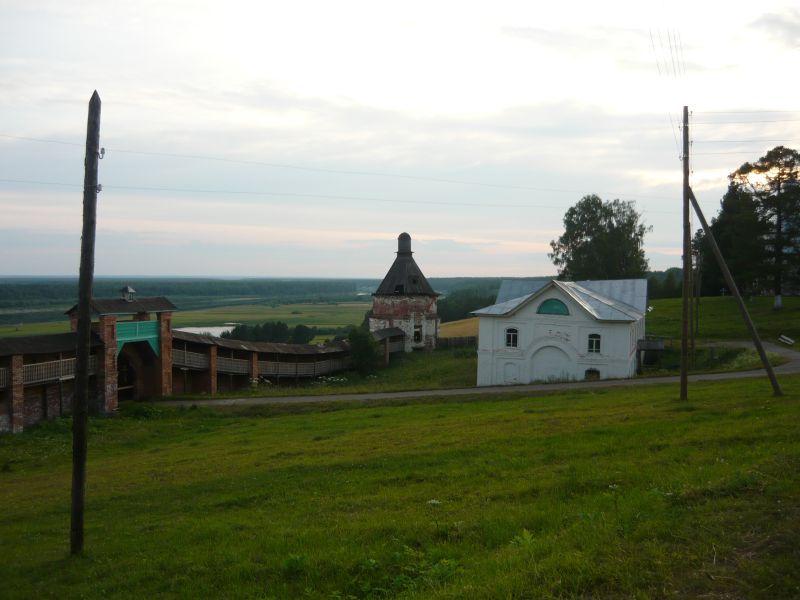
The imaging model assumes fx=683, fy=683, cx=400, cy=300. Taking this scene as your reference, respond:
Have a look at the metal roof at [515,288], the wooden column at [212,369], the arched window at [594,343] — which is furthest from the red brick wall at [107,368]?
the metal roof at [515,288]

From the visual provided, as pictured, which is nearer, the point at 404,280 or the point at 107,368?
the point at 107,368

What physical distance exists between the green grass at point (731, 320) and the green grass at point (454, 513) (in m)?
28.4

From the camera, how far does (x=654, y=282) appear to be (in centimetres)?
8631

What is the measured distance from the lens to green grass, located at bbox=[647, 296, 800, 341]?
43625 millimetres

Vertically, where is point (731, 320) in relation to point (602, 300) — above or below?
below

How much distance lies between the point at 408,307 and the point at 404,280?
2224 mm

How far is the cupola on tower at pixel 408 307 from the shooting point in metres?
52.2

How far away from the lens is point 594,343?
114 feet

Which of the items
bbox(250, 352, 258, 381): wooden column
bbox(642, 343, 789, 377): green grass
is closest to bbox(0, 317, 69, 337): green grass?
bbox(250, 352, 258, 381): wooden column

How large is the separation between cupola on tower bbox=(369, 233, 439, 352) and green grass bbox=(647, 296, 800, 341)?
1607cm

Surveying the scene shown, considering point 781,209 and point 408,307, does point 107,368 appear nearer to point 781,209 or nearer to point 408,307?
point 408,307

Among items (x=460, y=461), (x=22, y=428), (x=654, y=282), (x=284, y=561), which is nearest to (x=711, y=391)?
(x=460, y=461)

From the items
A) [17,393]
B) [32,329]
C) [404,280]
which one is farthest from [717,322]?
[32,329]

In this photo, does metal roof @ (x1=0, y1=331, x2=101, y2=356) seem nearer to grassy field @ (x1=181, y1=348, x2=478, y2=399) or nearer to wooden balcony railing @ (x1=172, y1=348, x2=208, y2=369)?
wooden balcony railing @ (x1=172, y1=348, x2=208, y2=369)
